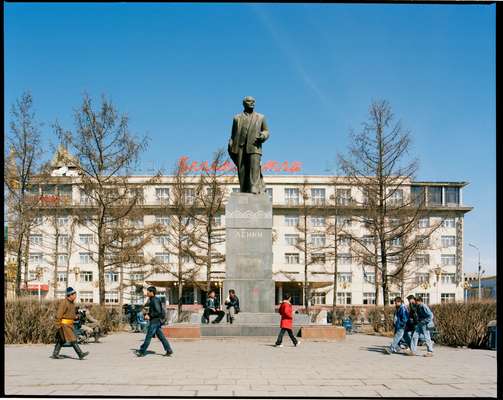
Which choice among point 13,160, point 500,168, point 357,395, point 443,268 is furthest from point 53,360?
point 443,268

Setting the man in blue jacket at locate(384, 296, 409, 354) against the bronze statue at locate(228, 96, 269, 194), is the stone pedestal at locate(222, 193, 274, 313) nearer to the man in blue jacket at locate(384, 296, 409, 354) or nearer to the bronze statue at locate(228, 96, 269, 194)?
the bronze statue at locate(228, 96, 269, 194)

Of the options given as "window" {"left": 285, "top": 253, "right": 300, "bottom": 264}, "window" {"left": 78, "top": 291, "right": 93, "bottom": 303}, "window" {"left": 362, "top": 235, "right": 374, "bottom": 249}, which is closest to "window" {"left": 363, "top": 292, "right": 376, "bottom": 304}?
"window" {"left": 285, "top": 253, "right": 300, "bottom": 264}

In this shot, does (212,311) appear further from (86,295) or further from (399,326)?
(86,295)

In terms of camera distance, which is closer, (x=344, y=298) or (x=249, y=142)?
(x=249, y=142)

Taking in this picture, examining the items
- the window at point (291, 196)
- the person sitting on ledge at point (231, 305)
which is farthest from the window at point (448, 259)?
the person sitting on ledge at point (231, 305)

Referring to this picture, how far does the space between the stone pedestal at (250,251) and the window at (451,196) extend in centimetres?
6105

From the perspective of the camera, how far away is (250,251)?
19812mm

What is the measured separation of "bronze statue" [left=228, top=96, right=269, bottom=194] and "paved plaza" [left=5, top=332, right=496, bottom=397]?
6.33 m

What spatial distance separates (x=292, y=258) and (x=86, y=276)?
2494 cm

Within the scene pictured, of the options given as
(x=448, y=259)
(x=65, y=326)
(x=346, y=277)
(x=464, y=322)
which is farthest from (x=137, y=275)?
(x=65, y=326)

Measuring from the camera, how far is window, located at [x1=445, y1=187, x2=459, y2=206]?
75.9 metres

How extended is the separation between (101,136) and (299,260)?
45.8m

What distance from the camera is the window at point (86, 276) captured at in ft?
232

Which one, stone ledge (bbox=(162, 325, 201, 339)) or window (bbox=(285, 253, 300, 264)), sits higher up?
window (bbox=(285, 253, 300, 264))
